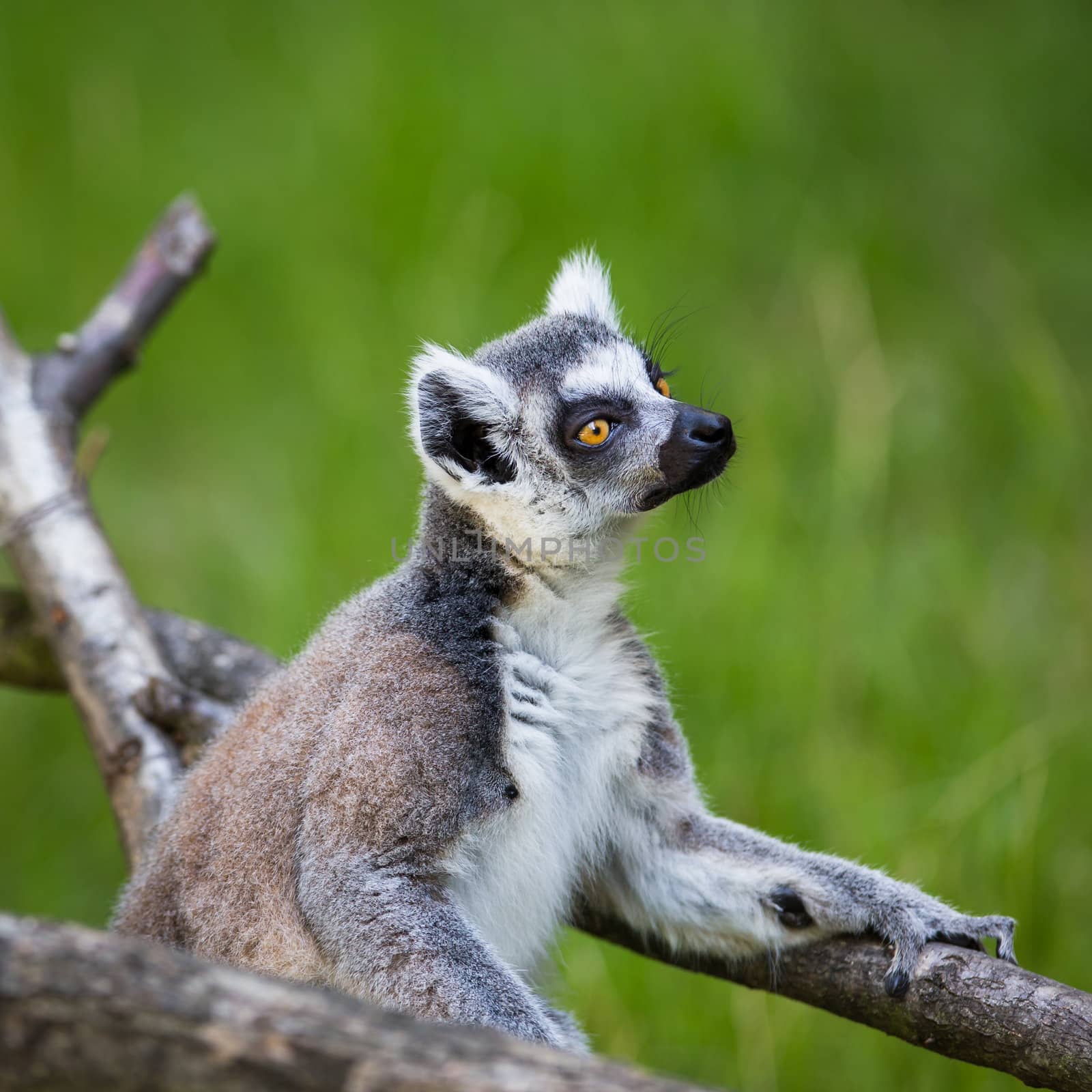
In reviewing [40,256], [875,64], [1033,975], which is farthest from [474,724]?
[875,64]

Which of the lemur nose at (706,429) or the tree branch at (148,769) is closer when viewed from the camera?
the tree branch at (148,769)

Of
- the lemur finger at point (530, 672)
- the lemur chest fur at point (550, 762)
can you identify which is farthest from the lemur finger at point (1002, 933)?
the lemur finger at point (530, 672)

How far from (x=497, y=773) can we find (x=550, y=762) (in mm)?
153

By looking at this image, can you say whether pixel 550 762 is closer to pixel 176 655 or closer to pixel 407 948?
pixel 407 948

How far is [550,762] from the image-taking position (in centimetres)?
282

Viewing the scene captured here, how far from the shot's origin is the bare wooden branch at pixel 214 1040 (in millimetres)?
1296

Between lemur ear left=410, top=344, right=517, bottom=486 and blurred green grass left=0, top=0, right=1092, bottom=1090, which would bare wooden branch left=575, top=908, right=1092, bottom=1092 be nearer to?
blurred green grass left=0, top=0, right=1092, bottom=1090

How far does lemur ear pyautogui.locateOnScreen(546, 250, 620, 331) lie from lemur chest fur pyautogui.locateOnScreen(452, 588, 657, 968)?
3.21ft

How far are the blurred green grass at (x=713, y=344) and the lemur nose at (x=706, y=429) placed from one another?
1.53 m

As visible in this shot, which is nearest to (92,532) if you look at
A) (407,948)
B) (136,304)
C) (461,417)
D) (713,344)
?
(136,304)

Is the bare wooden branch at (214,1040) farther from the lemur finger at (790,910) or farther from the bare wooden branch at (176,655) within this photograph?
the bare wooden branch at (176,655)

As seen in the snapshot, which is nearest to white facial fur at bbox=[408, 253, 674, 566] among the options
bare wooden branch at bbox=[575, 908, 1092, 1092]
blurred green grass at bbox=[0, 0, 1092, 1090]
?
bare wooden branch at bbox=[575, 908, 1092, 1092]

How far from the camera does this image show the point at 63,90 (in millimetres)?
8305

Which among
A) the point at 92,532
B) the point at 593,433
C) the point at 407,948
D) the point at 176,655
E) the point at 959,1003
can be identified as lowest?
the point at 407,948
